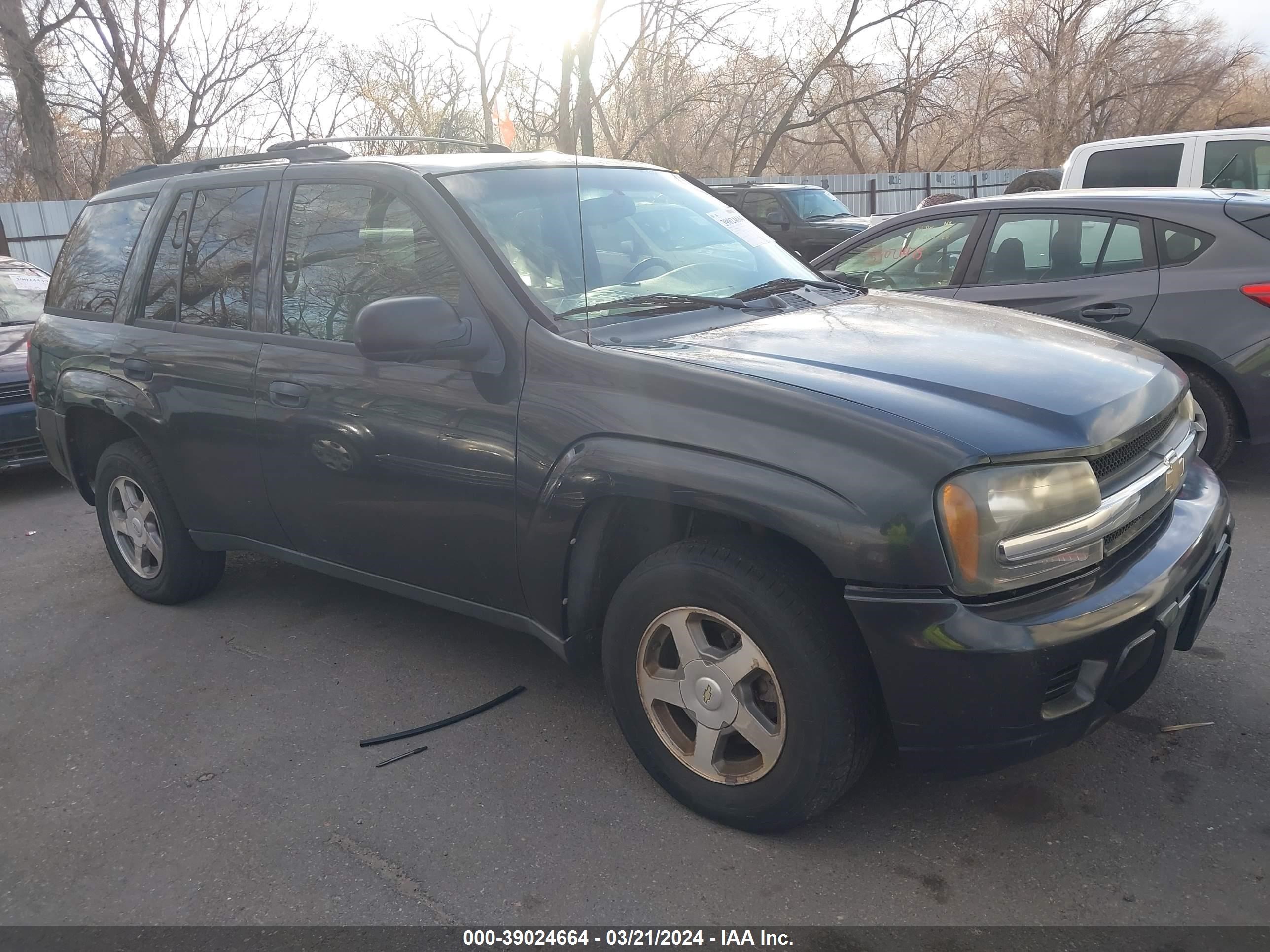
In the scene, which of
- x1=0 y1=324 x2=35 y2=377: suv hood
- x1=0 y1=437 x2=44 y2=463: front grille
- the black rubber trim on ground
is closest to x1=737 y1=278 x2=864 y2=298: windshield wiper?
the black rubber trim on ground

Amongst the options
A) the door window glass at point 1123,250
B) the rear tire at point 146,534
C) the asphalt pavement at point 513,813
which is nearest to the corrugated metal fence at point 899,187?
the door window glass at point 1123,250

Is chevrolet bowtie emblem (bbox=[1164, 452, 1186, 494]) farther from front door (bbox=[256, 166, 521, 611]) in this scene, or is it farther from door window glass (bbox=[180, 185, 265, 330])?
door window glass (bbox=[180, 185, 265, 330])

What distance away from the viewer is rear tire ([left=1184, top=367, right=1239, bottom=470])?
5.20 m

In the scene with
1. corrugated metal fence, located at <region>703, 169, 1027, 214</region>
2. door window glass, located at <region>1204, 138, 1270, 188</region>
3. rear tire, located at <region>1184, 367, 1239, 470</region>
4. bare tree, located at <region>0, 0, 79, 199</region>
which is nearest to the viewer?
rear tire, located at <region>1184, 367, 1239, 470</region>

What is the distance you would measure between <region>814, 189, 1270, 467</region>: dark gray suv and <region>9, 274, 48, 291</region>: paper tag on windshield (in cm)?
643

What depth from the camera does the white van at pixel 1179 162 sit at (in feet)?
30.9

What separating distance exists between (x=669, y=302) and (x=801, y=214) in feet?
43.3

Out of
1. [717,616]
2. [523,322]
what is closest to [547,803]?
[717,616]

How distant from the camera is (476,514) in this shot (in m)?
3.13

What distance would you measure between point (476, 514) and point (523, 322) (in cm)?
60

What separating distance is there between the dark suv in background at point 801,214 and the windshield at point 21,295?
943cm

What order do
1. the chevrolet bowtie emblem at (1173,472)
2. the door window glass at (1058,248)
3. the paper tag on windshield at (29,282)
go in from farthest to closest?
1. the paper tag on windshield at (29,282)
2. the door window glass at (1058,248)
3. the chevrolet bowtie emblem at (1173,472)

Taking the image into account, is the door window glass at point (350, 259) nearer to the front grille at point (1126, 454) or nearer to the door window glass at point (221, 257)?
the door window glass at point (221, 257)

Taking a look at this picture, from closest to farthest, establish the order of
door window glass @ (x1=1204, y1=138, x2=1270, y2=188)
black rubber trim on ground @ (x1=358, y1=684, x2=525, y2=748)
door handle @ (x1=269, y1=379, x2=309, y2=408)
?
black rubber trim on ground @ (x1=358, y1=684, x2=525, y2=748) < door handle @ (x1=269, y1=379, x2=309, y2=408) < door window glass @ (x1=1204, y1=138, x2=1270, y2=188)
